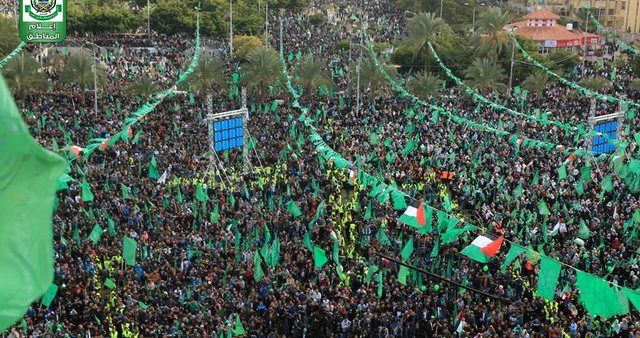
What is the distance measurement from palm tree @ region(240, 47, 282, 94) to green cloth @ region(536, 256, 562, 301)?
110 ft

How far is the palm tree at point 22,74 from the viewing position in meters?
50.8

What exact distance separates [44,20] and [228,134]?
7871 millimetres

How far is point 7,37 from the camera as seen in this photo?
60531 mm

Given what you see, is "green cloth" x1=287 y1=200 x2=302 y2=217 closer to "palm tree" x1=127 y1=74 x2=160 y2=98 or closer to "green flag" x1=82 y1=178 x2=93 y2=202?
"green flag" x1=82 y1=178 x2=93 y2=202

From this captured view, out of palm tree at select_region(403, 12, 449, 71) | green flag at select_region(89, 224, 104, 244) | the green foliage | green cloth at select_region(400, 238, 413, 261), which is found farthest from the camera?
the green foliage

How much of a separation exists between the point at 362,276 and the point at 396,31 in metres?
60.2

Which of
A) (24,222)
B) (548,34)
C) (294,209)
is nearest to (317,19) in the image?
(548,34)

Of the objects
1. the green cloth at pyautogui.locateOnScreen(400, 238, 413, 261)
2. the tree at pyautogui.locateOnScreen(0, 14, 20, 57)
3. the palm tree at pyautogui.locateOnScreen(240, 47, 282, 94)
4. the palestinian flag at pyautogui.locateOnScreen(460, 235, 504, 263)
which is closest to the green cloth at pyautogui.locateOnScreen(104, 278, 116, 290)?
the green cloth at pyautogui.locateOnScreen(400, 238, 413, 261)

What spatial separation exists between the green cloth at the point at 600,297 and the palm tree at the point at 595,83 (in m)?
41.2

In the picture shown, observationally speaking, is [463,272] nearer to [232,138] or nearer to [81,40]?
[232,138]

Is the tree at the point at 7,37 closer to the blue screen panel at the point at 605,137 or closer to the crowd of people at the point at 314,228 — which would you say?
the crowd of people at the point at 314,228

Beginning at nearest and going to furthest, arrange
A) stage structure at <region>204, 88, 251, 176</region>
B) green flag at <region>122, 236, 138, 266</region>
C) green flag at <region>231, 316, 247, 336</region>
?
green flag at <region>231, 316, 247, 336</region> → green flag at <region>122, 236, 138, 266</region> → stage structure at <region>204, 88, 251, 176</region>

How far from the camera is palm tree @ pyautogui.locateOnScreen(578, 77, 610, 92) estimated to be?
59.8 metres

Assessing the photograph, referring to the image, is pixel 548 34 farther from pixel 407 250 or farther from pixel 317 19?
pixel 407 250
